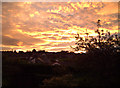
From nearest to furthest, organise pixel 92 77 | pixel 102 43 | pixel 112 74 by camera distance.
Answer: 1. pixel 112 74
2. pixel 92 77
3. pixel 102 43

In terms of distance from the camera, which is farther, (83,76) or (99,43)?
(99,43)

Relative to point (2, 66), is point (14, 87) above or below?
below

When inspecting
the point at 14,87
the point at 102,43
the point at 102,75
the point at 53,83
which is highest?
the point at 102,43

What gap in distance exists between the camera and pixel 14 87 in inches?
736

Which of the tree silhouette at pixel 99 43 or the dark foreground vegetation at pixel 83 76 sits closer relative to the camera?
the dark foreground vegetation at pixel 83 76

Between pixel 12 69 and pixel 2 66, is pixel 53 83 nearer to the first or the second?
pixel 12 69

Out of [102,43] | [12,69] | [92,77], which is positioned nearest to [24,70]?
[12,69]

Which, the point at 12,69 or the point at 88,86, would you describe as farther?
the point at 12,69

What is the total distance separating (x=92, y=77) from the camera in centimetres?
1303

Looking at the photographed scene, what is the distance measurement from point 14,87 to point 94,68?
11046 mm

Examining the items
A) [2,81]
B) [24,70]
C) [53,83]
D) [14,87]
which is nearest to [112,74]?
[53,83]

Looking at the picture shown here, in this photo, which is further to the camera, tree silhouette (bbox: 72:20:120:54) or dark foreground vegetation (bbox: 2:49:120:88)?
tree silhouette (bbox: 72:20:120:54)

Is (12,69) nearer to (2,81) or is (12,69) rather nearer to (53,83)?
(2,81)

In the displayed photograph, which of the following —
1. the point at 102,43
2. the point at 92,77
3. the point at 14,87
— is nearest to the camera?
the point at 92,77
